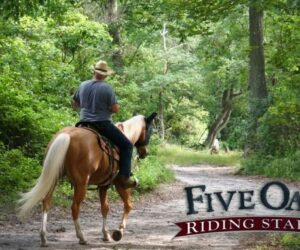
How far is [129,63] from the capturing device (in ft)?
107

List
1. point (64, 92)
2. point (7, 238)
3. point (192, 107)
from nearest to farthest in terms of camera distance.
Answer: point (7, 238) → point (64, 92) → point (192, 107)

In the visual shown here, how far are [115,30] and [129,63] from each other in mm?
6820

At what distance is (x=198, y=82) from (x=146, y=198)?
92.3 feet

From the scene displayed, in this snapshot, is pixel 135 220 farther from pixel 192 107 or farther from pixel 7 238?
pixel 192 107

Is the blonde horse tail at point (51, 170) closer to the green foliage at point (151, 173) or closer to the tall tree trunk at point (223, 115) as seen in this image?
the green foliage at point (151, 173)

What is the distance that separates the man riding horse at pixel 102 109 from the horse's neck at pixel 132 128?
2.00ft

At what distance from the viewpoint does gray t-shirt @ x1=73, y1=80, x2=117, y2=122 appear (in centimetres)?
842

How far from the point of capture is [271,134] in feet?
74.9

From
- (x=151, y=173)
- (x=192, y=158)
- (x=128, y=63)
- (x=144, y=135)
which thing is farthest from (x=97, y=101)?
(x=192, y=158)

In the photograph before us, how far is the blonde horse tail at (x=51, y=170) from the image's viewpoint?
25.7ft

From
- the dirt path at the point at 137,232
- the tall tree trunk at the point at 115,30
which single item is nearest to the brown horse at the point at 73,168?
the dirt path at the point at 137,232

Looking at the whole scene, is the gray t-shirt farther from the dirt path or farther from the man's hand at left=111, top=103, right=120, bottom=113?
the dirt path

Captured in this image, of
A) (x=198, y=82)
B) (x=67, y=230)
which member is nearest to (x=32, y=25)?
(x=67, y=230)

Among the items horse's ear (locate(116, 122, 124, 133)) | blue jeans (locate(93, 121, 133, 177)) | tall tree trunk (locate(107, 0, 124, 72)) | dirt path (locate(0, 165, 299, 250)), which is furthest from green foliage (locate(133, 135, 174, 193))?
blue jeans (locate(93, 121, 133, 177))
